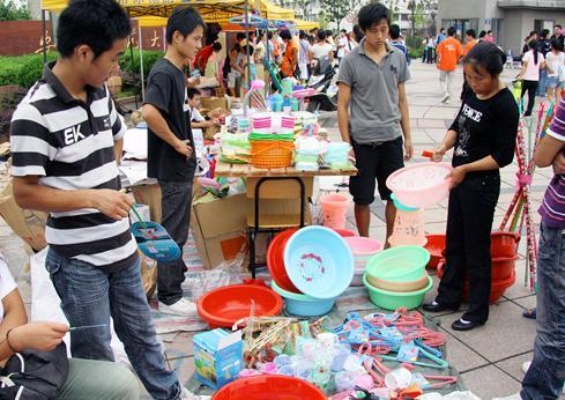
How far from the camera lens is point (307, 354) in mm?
3035

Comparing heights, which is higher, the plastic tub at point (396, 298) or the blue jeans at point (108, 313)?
the blue jeans at point (108, 313)

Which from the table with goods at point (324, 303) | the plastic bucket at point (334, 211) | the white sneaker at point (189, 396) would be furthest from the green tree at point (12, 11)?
the white sneaker at point (189, 396)

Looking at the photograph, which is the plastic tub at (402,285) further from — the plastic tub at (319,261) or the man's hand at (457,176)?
the man's hand at (457,176)

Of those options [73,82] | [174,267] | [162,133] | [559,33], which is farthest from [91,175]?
[559,33]

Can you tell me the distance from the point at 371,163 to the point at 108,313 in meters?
2.75

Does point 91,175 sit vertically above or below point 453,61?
below

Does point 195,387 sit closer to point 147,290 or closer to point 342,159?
point 147,290

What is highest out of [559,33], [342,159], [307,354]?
[559,33]

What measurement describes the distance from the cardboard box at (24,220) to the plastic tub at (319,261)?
192 cm

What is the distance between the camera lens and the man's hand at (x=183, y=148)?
3564mm

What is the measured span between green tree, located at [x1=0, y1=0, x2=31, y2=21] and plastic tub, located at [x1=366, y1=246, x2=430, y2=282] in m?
20.6

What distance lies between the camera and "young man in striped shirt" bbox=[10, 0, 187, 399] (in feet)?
6.37

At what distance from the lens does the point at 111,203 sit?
2.00 meters

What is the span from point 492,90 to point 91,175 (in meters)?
2.39
